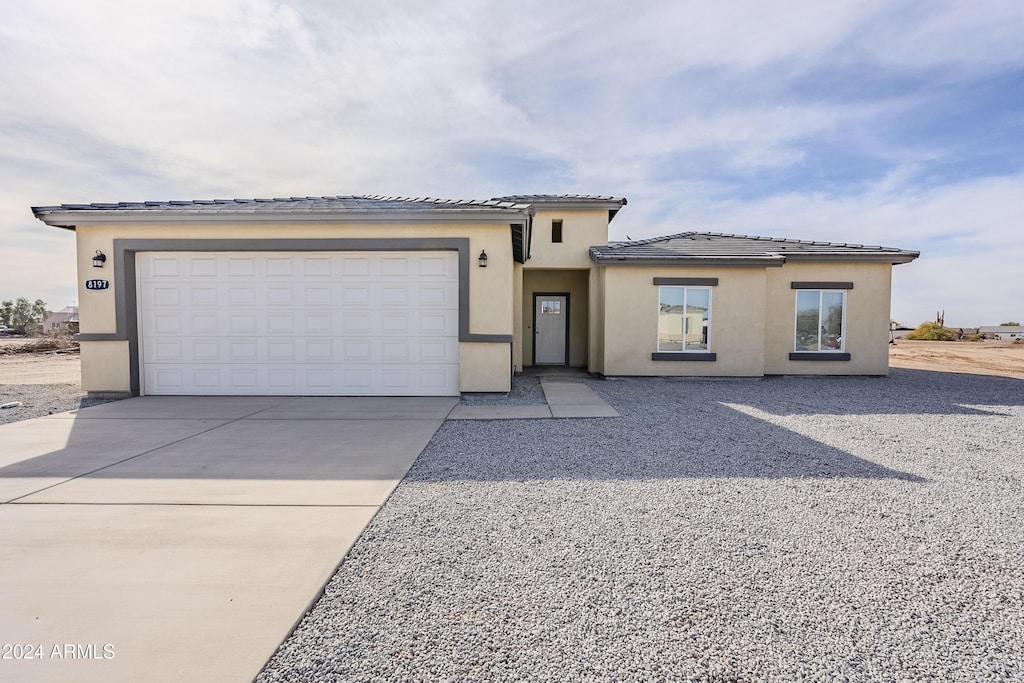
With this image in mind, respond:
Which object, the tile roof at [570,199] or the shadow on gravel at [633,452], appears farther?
the tile roof at [570,199]

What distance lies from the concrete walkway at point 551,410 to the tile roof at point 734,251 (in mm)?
4247

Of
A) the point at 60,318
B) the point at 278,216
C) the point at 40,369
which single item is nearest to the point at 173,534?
the point at 278,216

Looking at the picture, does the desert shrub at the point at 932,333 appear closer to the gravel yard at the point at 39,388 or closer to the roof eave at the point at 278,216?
the roof eave at the point at 278,216

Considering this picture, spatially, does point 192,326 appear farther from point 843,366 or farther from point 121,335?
point 843,366

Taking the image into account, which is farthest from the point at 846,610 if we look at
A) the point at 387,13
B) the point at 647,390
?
the point at 387,13

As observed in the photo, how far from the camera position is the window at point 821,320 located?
11953 millimetres

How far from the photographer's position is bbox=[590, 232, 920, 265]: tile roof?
11242mm

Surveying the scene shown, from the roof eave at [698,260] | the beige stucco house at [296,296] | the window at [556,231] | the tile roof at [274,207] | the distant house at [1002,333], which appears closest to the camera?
the tile roof at [274,207]

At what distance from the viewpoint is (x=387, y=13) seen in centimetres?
789

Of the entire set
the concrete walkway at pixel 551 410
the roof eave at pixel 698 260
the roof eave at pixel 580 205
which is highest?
the roof eave at pixel 580 205

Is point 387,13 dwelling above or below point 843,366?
above

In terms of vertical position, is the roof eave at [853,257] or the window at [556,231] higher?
the window at [556,231]

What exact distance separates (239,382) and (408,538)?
7385 mm

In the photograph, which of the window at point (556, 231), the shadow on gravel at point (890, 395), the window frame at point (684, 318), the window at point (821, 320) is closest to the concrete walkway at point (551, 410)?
the shadow on gravel at point (890, 395)
